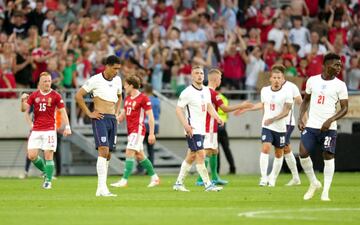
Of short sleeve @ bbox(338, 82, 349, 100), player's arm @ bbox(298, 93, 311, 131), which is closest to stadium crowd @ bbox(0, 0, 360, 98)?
player's arm @ bbox(298, 93, 311, 131)

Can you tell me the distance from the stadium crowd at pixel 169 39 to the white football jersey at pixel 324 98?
42.1 feet

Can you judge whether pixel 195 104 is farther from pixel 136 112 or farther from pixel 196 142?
pixel 136 112

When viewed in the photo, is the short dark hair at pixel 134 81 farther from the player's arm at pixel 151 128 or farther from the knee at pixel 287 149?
the knee at pixel 287 149

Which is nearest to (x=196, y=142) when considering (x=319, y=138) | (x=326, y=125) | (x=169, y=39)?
(x=319, y=138)

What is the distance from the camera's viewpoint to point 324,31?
36875 mm

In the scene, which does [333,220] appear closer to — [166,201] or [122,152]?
[166,201]

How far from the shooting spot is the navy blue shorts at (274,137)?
25.2 m

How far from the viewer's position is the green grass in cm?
1573

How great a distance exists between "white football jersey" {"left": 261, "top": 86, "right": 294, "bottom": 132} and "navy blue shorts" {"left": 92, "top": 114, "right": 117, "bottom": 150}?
207 inches

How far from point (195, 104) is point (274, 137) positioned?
3.14 meters

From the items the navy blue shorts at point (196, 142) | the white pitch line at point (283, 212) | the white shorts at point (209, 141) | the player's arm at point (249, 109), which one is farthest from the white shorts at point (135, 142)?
the white pitch line at point (283, 212)

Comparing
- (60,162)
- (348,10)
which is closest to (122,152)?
(60,162)

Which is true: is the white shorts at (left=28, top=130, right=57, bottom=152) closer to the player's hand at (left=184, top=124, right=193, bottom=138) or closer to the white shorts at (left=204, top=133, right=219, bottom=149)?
the white shorts at (left=204, top=133, right=219, bottom=149)

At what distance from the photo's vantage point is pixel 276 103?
25.2 m
